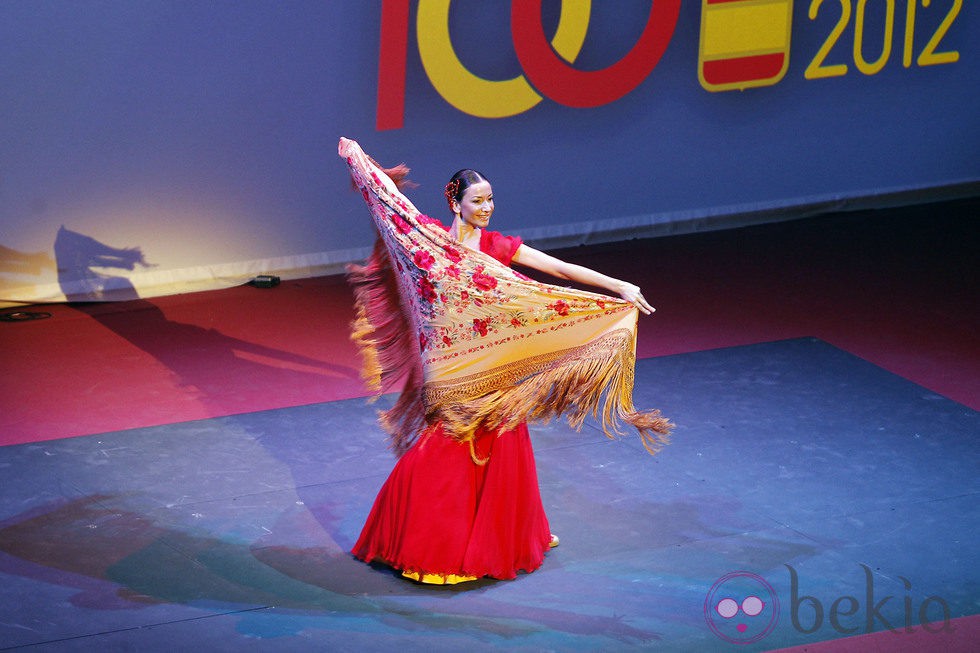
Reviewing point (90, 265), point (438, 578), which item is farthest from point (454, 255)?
point (90, 265)

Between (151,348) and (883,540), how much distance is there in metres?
4.00

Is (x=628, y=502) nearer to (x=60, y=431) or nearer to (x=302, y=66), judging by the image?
(x=60, y=431)

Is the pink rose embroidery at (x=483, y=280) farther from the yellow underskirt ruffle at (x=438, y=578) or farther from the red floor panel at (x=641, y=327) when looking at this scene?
the red floor panel at (x=641, y=327)

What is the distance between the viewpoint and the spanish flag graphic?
877cm

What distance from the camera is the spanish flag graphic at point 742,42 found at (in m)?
8.77

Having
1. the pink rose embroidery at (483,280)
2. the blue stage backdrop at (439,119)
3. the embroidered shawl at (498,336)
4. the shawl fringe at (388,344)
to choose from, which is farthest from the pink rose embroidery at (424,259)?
the blue stage backdrop at (439,119)

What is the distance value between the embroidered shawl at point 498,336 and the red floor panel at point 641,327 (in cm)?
200

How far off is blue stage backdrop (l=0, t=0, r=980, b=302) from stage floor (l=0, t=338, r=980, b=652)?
227 centimetres

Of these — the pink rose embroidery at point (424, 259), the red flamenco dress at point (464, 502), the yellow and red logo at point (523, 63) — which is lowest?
the red flamenco dress at point (464, 502)

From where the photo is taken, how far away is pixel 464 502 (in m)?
4.25

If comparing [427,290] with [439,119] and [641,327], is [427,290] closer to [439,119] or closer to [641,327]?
[641,327]

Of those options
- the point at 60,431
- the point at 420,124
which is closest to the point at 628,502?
the point at 60,431

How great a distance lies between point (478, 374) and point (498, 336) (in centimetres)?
15

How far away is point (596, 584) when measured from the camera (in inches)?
168
